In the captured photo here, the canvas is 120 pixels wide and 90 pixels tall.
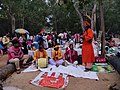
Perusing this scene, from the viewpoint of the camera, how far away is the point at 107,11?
39125 millimetres

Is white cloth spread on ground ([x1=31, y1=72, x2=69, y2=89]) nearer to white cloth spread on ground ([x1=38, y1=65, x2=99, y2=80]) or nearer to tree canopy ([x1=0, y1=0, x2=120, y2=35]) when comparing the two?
white cloth spread on ground ([x1=38, y1=65, x2=99, y2=80])

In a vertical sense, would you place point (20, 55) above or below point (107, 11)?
below

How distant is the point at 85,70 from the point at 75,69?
0.32 meters

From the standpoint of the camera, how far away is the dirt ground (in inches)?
270

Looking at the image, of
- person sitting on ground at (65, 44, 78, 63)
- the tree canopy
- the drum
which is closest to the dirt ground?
the drum

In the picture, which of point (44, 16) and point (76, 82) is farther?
point (44, 16)

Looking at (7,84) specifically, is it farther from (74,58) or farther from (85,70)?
(74,58)

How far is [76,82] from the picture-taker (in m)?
7.38

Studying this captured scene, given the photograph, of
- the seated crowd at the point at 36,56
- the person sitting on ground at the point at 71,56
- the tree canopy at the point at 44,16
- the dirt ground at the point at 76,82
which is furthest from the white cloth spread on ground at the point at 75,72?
the tree canopy at the point at 44,16

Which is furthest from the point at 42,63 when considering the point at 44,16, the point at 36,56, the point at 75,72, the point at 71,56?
the point at 44,16

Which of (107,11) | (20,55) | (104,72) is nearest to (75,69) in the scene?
(104,72)

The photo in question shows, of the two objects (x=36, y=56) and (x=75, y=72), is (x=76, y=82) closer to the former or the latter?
(x=75, y=72)

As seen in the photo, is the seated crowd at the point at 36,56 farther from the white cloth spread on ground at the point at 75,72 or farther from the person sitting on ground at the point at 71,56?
the white cloth spread on ground at the point at 75,72

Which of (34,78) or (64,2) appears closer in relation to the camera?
(64,2)
